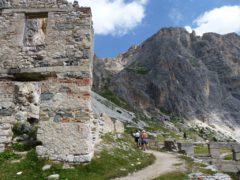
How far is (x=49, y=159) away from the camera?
505 inches

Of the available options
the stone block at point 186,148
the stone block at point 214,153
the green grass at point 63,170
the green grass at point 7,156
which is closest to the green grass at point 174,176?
the green grass at point 63,170

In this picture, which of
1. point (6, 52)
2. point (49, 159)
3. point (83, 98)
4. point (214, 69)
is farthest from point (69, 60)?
point (214, 69)

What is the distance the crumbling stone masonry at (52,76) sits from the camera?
43.1 ft

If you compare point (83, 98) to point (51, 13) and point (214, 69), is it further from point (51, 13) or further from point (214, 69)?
point (214, 69)

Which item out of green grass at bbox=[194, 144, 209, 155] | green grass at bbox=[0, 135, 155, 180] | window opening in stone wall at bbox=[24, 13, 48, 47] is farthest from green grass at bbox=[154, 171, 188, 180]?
green grass at bbox=[194, 144, 209, 155]

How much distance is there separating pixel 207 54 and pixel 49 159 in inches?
5942

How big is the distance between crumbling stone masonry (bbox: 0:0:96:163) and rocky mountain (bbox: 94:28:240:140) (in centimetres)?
10950

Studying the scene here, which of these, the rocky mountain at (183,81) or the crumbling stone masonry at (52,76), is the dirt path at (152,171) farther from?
the rocky mountain at (183,81)

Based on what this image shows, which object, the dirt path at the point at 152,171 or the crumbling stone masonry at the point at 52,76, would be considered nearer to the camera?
the crumbling stone masonry at the point at 52,76

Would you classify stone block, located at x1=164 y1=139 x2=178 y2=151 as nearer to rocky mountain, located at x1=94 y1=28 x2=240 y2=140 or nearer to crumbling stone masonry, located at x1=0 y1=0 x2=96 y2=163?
crumbling stone masonry, located at x1=0 y1=0 x2=96 y2=163

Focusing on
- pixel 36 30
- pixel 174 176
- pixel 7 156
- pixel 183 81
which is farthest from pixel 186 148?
pixel 183 81

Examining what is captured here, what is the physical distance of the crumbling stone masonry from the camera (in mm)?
13122

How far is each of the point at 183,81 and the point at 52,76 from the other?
124492mm

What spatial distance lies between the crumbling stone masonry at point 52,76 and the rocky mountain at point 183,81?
109 metres
